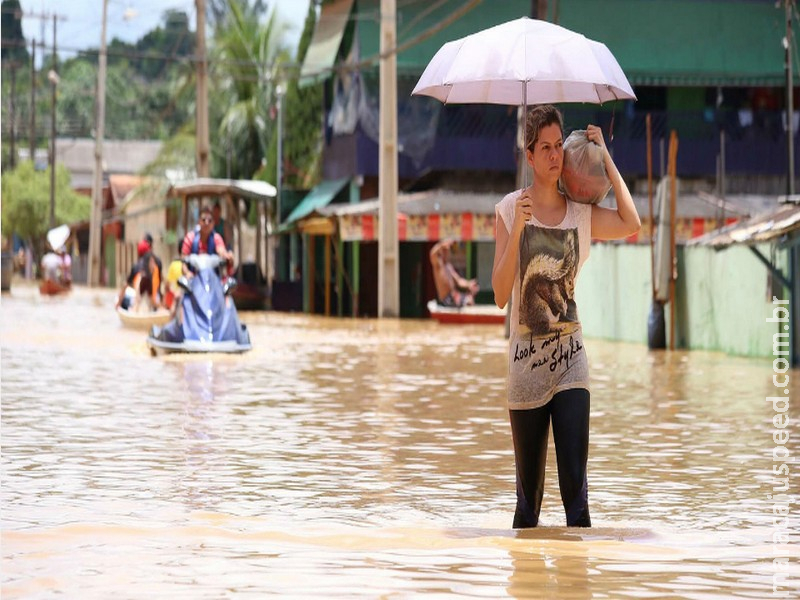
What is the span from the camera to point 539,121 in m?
8.37

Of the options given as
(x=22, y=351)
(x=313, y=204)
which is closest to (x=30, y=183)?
(x=313, y=204)

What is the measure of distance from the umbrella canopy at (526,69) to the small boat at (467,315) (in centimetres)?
2714

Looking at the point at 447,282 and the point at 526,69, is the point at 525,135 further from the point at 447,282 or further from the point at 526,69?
the point at 447,282

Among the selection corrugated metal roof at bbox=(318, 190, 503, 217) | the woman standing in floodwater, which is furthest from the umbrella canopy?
corrugated metal roof at bbox=(318, 190, 503, 217)

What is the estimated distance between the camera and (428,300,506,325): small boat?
37156 millimetres

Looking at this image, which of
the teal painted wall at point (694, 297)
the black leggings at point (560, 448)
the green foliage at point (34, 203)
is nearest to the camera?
the black leggings at point (560, 448)

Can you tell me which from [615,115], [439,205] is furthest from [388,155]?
[615,115]

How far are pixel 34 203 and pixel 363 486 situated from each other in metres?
89.4

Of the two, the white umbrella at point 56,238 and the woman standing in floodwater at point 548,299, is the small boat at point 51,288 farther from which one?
the woman standing in floodwater at point 548,299

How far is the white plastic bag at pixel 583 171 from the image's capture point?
27.3 feet

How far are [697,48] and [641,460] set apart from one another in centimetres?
3432

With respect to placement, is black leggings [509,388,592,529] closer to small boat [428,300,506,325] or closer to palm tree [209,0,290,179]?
small boat [428,300,506,325]

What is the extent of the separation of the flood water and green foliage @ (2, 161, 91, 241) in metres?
77.4

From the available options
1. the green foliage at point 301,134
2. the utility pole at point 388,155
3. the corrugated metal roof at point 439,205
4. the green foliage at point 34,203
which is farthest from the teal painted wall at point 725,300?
the green foliage at point 34,203
